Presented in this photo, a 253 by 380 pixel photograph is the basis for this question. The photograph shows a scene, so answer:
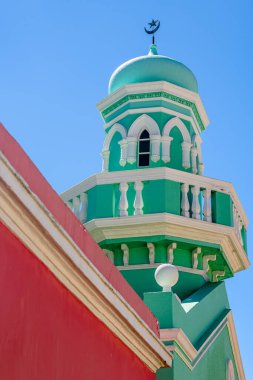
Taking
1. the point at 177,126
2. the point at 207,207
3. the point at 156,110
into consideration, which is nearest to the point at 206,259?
the point at 207,207

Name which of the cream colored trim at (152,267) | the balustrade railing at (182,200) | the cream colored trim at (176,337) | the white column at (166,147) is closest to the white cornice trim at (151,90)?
the white column at (166,147)

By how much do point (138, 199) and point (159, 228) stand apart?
19.4 inches

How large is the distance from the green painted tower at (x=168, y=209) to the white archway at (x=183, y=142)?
0.02 meters

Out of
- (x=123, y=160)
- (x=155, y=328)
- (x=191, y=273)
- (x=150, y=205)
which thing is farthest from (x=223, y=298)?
(x=155, y=328)

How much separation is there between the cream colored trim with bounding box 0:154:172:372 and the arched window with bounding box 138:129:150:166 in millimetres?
4543

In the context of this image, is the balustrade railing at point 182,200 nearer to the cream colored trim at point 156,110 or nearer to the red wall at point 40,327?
the cream colored trim at point 156,110

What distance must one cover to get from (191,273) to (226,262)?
0.79 metres

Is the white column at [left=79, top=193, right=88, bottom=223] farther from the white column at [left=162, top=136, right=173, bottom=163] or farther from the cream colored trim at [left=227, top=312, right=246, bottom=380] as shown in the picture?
the cream colored trim at [left=227, top=312, right=246, bottom=380]

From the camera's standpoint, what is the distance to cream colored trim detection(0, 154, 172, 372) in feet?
15.5

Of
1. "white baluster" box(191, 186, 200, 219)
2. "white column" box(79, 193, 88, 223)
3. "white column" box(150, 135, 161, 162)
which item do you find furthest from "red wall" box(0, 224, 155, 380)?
"white column" box(150, 135, 161, 162)

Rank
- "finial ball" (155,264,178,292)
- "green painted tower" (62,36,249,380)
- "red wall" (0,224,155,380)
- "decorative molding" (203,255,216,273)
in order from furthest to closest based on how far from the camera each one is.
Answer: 1. "decorative molding" (203,255,216,273)
2. "green painted tower" (62,36,249,380)
3. "finial ball" (155,264,178,292)
4. "red wall" (0,224,155,380)

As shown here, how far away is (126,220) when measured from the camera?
405 inches

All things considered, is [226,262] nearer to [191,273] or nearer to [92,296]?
[191,273]

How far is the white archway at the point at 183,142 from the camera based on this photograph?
11.6 meters
